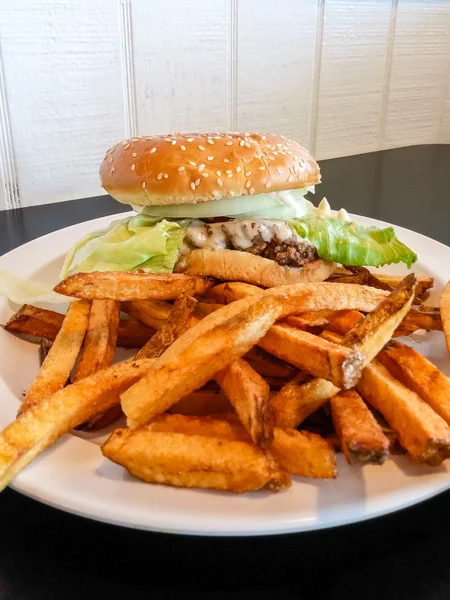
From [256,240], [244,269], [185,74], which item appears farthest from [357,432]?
[185,74]

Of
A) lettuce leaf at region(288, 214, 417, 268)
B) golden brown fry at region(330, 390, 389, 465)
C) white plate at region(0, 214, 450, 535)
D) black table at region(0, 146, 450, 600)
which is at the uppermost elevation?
lettuce leaf at region(288, 214, 417, 268)

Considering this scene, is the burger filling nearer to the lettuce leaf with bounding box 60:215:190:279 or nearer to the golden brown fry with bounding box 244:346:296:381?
the lettuce leaf with bounding box 60:215:190:279

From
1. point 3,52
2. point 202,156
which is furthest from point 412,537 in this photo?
point 3,52

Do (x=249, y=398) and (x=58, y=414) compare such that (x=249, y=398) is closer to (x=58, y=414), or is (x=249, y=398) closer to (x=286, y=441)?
(x=286, y=441)

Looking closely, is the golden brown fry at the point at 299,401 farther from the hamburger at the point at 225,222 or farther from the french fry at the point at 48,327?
the hamburger at the point at 225,222

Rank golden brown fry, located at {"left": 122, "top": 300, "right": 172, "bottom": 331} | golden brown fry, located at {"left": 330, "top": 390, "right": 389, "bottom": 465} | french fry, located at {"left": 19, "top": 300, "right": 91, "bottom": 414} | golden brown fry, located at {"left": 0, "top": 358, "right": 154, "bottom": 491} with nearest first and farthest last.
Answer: golden brown fry, located at {"left": 330, "top": 390, "right": 389, "bottom": 465} < golden brown fry, located at {"left": 0, "top": 358, "right": 154, "bottom": 491} < french fry, located at {"left": 19, "top": 300, "right": 91, "bottom": 414} < golden brown fry, located at {"left": 122, "top": 300, "right": 172, "bottom": 331}

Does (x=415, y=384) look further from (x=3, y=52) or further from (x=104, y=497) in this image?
(x=3, y=52)

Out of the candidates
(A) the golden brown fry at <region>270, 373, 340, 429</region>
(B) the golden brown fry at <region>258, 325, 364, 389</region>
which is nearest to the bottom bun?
(B) the golden brown fry at <region>258, 325, 364, 389</region>
